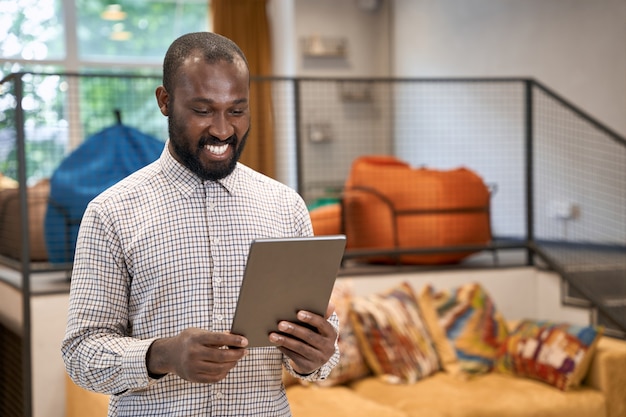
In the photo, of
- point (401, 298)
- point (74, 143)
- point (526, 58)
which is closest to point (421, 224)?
point (401, 298)

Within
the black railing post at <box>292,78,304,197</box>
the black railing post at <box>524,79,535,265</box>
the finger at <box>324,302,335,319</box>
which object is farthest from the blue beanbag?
the finger at <box>324,302,335,319</box>

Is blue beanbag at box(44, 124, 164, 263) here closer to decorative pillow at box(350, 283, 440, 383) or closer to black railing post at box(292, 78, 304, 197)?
black railing post at box(292, 78, 304, 197)

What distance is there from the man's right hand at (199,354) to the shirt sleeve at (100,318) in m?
0.05

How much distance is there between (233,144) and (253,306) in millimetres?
308

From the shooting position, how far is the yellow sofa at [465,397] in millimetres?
3568

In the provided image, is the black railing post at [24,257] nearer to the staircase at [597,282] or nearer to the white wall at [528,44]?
the staircase at [597,282]

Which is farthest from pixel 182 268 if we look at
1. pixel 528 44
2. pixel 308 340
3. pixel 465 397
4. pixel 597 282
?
pixel 528 44

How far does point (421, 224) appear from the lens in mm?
5043

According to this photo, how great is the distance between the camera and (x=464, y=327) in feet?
14.1

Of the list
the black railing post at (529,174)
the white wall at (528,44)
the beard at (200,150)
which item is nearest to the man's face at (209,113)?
the beard at (200,150)

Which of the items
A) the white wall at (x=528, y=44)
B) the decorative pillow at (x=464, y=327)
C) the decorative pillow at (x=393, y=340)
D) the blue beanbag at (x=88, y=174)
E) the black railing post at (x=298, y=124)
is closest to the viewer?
the decorative pillow at (x=393, y=340)

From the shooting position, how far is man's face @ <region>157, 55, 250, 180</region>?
1.49 meters

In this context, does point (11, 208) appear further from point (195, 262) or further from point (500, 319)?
point (195, 262)

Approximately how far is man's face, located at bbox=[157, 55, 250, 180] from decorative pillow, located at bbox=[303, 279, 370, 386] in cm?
244
